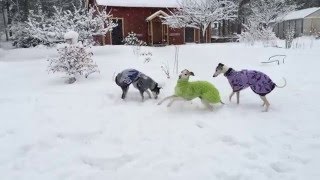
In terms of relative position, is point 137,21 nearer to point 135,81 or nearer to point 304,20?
point 135,81

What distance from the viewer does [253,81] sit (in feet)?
20.6

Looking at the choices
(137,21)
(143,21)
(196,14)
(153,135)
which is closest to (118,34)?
(137,21)

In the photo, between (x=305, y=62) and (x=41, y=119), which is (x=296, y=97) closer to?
(x=305, y=62)

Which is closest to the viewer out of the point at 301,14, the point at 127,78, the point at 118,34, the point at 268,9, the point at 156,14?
the point at 127,78

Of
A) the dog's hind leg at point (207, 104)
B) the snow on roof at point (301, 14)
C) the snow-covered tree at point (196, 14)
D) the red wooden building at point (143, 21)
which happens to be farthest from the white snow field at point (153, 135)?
the snow on roof at point (301, 14)

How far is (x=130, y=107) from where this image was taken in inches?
263

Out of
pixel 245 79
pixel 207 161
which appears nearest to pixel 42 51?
pixel 245 79

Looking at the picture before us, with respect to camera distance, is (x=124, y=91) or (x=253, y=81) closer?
(x=253, y=81)

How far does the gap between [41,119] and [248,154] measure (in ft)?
11.5

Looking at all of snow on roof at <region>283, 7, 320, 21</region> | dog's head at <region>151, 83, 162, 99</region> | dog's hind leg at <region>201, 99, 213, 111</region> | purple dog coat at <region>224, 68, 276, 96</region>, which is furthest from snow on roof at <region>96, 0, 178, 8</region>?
snow on roof at <region>283, 7, 320, 21</region>

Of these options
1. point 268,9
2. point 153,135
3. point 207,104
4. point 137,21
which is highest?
point 268,9

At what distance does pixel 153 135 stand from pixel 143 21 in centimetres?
1922

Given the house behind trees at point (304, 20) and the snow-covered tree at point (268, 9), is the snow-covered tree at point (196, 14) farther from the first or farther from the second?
the house behind trees at point (304, 20)

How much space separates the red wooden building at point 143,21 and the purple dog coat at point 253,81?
16633 millimetres
